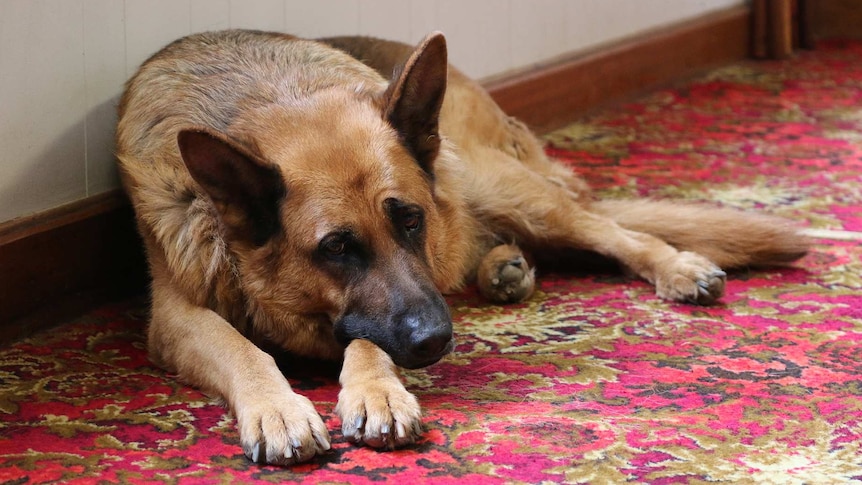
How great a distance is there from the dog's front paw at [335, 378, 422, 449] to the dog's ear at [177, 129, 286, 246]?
0.48 m

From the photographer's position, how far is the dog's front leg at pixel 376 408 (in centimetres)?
215

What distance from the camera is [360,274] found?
2412 millimetres

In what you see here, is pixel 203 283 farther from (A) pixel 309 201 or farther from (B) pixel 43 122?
(B) pixel 43 122

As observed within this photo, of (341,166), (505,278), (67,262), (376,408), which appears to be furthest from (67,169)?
(376,408)

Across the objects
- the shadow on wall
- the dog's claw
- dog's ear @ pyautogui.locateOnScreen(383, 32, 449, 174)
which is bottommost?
the dog's claw

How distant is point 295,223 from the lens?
2426 millimetres

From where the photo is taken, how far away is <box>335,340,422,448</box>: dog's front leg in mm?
2154

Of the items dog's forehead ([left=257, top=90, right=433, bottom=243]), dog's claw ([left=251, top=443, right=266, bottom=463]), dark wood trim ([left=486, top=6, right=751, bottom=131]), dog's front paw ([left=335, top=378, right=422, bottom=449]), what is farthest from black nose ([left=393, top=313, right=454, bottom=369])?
dark wood trim ([left=486, top=6, right=751, bottom=131])

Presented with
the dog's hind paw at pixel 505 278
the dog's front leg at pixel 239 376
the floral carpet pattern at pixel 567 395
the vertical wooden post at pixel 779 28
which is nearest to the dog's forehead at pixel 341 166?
the dog's front leg at pixel 239 376

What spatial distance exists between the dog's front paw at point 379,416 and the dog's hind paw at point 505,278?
110cm

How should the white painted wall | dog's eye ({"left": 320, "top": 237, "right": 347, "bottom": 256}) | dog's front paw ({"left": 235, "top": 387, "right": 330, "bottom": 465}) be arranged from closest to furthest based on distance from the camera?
dog's front paw ({"left": 235, "top": 387, "right": 330, "bottom": 465})
dog's eye ({"left": 320, "top": 237, "right": 347, "bottom": 256})
the white painted wall

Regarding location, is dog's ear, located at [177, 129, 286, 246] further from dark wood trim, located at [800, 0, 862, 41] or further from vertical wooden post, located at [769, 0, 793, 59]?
dark wood trim, located at [800, 0, 862, 41]

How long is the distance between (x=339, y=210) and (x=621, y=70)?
378cm

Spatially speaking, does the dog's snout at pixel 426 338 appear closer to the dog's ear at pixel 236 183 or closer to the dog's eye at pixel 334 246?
the dog's eye at pixel 334 246
